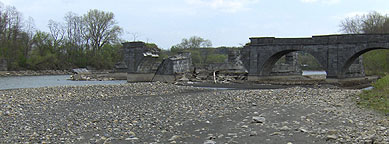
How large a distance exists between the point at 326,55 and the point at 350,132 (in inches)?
800

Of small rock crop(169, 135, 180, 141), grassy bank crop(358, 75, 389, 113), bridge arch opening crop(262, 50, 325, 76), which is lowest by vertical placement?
small rock crop(169, 135, 180, 141)

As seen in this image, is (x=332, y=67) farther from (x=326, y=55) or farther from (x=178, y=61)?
(x=178, y=61)

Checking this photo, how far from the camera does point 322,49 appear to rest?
26.2m

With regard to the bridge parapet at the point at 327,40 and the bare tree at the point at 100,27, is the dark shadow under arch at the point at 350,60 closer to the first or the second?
the bridge parapet at the point at 327,40

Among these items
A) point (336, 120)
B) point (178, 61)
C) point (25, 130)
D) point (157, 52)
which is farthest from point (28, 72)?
point (336, 120)

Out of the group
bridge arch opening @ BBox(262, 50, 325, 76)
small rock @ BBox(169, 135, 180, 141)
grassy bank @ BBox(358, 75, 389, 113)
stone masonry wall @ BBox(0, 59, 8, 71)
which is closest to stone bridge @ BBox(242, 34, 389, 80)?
bridge arch opening @ BBox(262, 50, 325, 76)

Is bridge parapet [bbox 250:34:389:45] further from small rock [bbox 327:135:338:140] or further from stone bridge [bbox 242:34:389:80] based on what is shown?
small rock [bbox 327:135:338:140]

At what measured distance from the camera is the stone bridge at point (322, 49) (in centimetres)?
2414

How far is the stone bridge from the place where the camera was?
24141mm

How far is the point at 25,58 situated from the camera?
2297 inches

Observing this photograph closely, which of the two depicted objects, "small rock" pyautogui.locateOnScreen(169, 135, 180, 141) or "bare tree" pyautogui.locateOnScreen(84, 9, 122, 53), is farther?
"bare tree" pyautogui.locateOnScreen(84, 9, 122, 53)

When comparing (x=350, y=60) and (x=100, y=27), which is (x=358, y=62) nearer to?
(x=350, y=60)

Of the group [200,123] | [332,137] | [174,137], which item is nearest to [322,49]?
[200,123]

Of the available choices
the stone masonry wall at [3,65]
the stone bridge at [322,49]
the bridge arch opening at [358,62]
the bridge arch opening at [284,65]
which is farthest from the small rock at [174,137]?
the stone masonry wall at [3,65]
